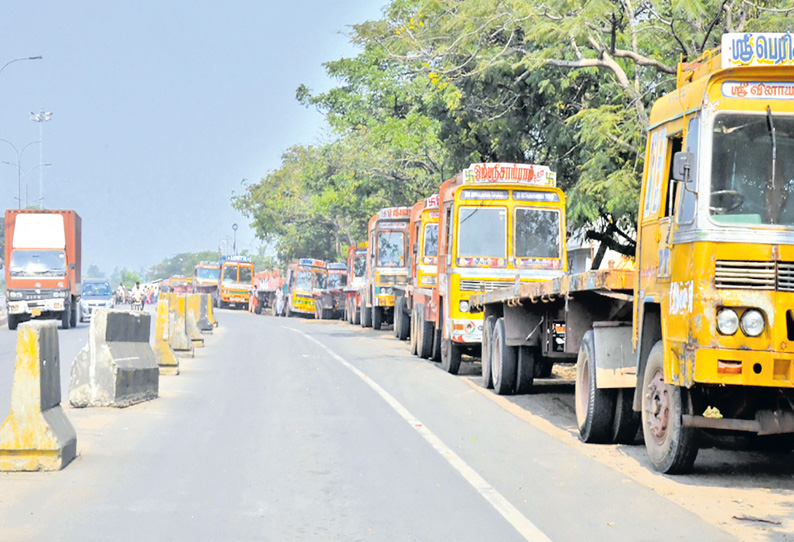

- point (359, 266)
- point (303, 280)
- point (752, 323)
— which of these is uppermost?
point (752, 323)

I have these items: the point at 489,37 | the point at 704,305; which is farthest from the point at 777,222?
the point at 489,37

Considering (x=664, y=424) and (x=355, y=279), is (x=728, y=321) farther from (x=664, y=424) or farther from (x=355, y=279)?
(x=355, y=279)

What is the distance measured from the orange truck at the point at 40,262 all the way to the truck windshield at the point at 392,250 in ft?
32.9

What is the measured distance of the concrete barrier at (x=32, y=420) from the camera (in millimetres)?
9039

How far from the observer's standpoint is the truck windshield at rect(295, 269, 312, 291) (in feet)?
182

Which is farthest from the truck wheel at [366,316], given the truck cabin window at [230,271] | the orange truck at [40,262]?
the truck cabin window at [230,271]

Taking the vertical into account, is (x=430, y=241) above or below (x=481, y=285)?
above

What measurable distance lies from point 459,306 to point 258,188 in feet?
203

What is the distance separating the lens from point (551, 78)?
76.9 feet

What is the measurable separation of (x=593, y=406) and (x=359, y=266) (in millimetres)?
33513

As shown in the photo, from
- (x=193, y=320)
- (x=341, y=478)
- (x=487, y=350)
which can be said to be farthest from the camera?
(x=193, y=320)

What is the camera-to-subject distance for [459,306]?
19250 millimetres

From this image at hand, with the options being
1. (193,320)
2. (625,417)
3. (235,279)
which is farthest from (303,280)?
(625,417)

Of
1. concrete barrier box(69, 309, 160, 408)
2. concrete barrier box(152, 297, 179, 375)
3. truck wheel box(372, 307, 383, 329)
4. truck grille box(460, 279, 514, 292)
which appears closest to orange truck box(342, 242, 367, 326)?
truck wheel box(372, 307, 383, 329)
